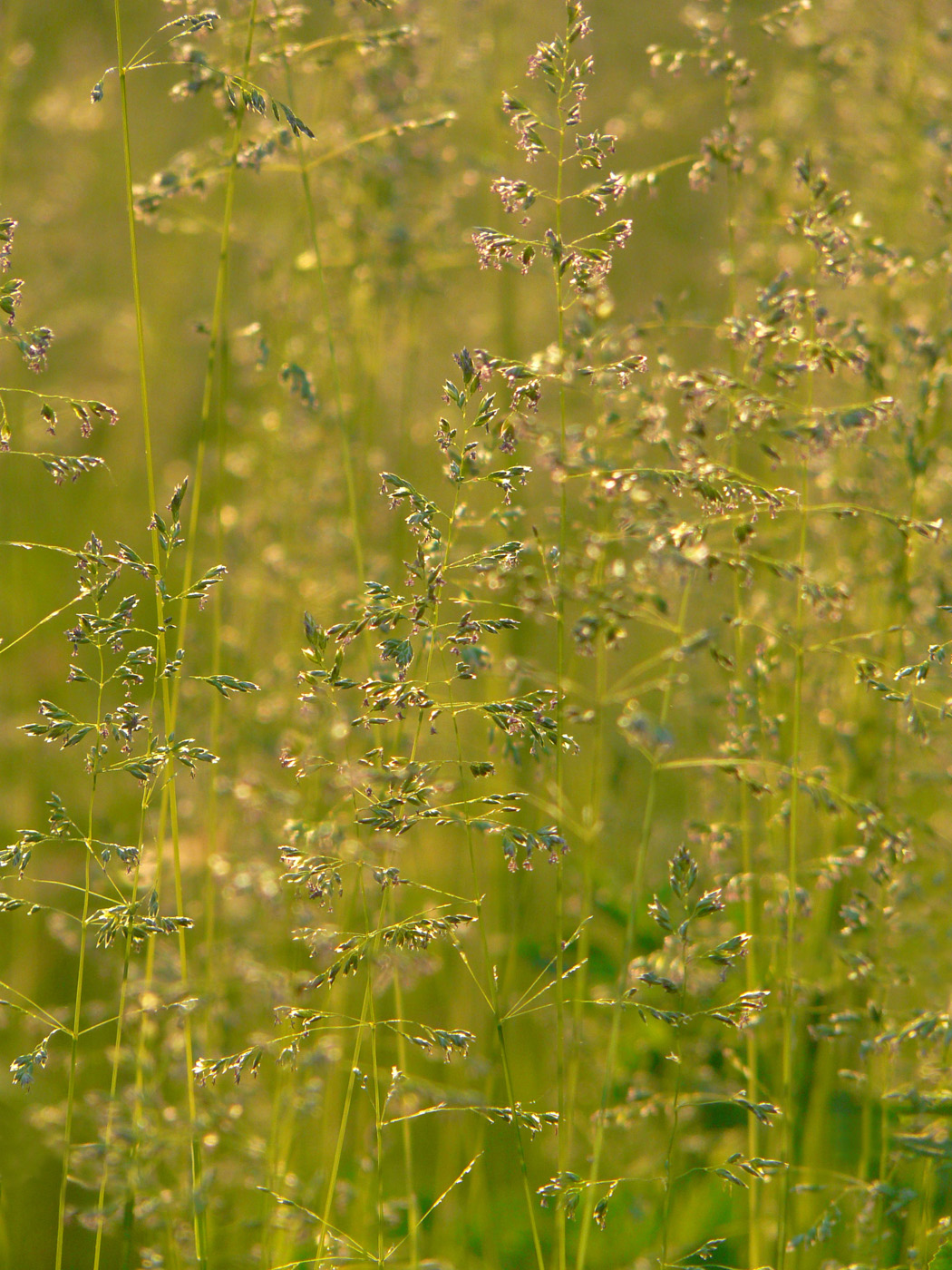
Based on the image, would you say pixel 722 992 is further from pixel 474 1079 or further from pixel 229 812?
pixel 229 812

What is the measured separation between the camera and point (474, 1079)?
3.12 meters

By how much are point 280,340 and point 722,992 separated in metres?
1.92

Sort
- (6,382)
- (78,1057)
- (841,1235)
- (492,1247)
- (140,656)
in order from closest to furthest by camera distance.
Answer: (140,656) → (492,1247) → (841,1235) → (78,1057) → (6,382)

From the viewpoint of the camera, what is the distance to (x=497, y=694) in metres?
3.07

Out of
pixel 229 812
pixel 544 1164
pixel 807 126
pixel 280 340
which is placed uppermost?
pixel 807 126

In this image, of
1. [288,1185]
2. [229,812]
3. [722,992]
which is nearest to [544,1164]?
[722,992]

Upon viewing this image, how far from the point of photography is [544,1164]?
2.76 meters

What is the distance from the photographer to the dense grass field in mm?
1538

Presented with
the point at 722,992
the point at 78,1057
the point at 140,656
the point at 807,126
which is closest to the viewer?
the point at 140,656

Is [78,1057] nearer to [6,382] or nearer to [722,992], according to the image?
[722,992]

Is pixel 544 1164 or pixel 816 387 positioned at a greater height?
pixel 816 387

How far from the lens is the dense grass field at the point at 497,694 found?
1538mm

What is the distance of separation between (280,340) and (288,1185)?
1.91 meters

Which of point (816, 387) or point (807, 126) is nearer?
point (807, 126)
